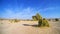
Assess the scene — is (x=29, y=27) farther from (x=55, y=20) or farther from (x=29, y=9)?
(x=55, y=20)

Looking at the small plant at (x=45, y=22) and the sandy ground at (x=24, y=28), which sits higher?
the small plant at (x=45, y=22)

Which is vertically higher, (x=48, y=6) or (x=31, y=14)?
(x=48, y=6)

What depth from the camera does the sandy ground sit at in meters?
2.29

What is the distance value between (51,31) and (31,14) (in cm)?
55

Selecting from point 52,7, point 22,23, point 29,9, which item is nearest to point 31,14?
point 29,9

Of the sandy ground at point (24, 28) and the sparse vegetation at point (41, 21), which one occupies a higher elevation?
the sparse vegetation at point (41, 21)

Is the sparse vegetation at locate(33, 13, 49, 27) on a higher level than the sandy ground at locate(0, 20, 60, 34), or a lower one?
higher

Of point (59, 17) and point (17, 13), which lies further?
point (17, 13)

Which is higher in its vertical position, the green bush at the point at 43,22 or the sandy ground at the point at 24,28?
the green bush at the point at 43,22

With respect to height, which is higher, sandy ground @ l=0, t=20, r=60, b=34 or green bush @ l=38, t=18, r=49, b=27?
green bush @ l=38, t=18, r=49, b=27

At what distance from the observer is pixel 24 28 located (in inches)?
94.1

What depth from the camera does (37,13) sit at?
239cm

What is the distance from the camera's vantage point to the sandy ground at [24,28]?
2.29 meters

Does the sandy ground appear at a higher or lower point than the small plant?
lower
